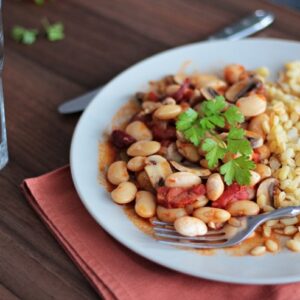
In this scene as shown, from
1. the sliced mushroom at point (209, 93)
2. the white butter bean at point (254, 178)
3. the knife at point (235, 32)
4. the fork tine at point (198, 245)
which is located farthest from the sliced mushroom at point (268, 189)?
the knife at point (235, 32)

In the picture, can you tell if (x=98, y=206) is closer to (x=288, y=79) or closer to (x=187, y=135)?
(x=187, y=135)

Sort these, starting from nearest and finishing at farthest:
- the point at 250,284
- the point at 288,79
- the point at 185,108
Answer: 1. the point at 250,284
2. the point at 185,108
3. the point at 288,79

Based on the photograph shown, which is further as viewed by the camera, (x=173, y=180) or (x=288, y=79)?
(x=288, y=79)

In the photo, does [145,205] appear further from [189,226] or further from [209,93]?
[209,93]

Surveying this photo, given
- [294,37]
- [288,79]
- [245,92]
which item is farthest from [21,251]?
[294,37]

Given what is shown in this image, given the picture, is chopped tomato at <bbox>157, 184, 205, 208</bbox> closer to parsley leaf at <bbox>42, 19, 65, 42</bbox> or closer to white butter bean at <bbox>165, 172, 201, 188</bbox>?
white butter bean at <bbox>165, 172, 201, 188</bbox>
